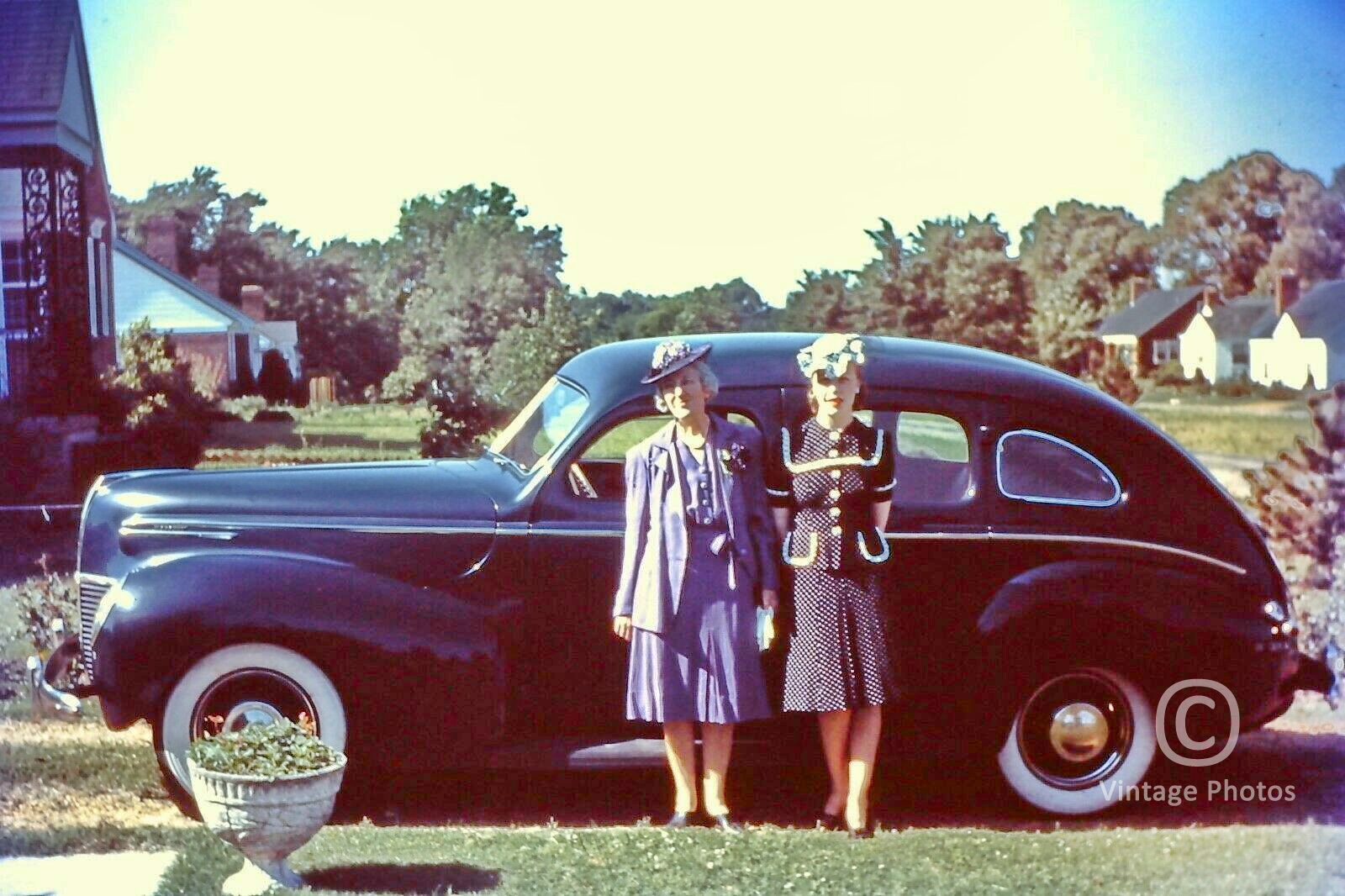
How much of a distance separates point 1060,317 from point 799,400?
1076 mm

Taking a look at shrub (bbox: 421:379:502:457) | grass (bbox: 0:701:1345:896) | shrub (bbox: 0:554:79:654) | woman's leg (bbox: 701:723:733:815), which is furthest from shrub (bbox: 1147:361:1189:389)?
shrub (bbox: 0:554:79:654)

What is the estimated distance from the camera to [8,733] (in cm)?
491

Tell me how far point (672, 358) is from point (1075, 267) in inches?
58.9

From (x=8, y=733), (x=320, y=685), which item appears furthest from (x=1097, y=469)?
(x=8, y=733)

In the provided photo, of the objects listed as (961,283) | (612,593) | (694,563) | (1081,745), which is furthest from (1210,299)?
(612,593)

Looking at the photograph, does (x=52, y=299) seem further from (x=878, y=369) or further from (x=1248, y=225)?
(x=1248, y=225)

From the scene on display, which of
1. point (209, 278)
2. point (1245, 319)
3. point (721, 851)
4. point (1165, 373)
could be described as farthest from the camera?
point (209, 278)

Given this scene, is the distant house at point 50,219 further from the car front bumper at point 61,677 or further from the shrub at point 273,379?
the car front bumper at point 61,677

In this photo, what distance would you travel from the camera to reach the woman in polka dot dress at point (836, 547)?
14.1ft

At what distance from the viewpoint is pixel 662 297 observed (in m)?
4.87

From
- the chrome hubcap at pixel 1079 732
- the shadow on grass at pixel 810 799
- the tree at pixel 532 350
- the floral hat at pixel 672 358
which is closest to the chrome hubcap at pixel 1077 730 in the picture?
the chrome hubcap at pixel 1079 732

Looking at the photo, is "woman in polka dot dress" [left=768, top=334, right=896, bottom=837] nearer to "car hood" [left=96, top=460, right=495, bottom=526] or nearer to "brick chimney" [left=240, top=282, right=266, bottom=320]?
"car hood" [left=96, top=460, right=495, bottom=526]

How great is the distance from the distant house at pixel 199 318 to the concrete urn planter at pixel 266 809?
146 centimetres

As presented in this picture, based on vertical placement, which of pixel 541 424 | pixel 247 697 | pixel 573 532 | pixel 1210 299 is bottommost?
pixel 247 697
